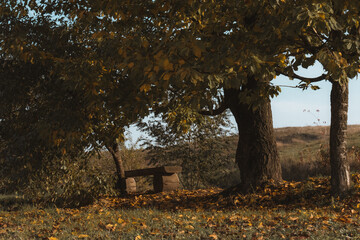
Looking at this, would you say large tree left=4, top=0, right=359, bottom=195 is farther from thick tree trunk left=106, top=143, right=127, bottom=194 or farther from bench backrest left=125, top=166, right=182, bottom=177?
thick tree trunk left=106, top=143, right=127, bottom=194

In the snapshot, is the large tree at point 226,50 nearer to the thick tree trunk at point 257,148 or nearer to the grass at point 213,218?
the thick tree trunk at point 257,148

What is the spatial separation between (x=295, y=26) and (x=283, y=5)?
1.17m

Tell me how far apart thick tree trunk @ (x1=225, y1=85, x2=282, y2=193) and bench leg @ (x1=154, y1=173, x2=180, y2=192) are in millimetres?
3340

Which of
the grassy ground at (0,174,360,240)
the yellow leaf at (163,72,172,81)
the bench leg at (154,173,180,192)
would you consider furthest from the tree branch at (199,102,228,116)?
the yellow leaf at (163,72,172,81)

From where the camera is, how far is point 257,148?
440 inches

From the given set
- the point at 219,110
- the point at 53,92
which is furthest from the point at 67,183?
the point at 219,110

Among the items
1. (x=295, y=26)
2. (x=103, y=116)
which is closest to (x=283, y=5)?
(x=295, y=26)

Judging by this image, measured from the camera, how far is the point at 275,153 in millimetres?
11328

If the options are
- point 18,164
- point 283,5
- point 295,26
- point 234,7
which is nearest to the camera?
point 295,26

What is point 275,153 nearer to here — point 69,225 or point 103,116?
point 103,116

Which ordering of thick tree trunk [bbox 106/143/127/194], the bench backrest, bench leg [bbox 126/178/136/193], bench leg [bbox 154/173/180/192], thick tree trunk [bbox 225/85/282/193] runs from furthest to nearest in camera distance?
1. bench leg [bbox 126/178/136/193]
2. thick tree trunk [bbox 106/143/127/194]
3. bench leg [bbox 154/173/180/192]
4. the bench backrest
5. thick tree trunk [bbox 225/85/282/193]

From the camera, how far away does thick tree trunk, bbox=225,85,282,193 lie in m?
11.2

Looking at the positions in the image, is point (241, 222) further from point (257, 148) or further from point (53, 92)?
point (53, 92)

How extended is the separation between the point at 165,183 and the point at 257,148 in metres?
4.11
